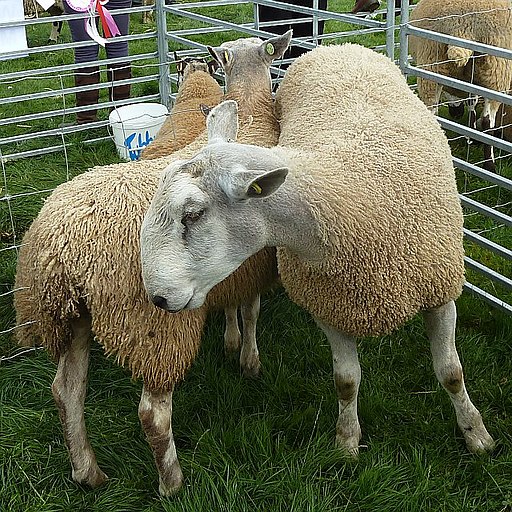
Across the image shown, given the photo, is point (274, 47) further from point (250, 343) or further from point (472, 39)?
point (472, 39)

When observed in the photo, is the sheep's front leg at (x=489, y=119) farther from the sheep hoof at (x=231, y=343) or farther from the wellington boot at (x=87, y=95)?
the wellington boot at (x=87, y=95)

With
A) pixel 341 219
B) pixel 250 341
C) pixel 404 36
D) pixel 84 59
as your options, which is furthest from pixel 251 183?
pixel 84 59

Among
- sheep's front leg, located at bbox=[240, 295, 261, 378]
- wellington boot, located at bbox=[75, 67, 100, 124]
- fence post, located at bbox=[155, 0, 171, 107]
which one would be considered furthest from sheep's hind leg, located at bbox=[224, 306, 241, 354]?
wellington boot, located at bbox=[75, 67, 100, 124]

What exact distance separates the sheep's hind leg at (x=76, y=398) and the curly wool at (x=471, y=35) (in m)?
3.09

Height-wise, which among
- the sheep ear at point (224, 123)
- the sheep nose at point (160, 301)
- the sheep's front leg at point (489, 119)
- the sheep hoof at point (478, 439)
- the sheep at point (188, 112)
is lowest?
the sheep hoof at point (478, 439)

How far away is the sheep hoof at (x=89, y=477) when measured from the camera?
2607mm

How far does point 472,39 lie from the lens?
4855mm

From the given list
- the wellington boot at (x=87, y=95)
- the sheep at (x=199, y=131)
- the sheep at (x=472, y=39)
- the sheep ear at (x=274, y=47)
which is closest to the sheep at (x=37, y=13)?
the wellington boot at (x=87, y=95)

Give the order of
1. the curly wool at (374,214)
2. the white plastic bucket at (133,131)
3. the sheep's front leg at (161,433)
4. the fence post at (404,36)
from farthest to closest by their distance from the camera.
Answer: the white plastic bucket at (133,131) → the fence post at (404,36) → the sheep's front leg at (161,433) → the curly wool at (374,214)

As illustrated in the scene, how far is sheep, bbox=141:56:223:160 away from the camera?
3473mm

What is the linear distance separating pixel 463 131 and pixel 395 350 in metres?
1.13

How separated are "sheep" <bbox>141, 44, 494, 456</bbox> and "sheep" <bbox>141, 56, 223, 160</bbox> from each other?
2.06 ft

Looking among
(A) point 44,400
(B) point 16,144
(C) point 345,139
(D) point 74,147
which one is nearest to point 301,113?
(C) point 345,139

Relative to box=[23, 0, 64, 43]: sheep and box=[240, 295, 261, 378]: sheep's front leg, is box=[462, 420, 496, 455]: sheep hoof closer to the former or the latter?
box=[240, 295, 261, 378]: sheep's front leg
